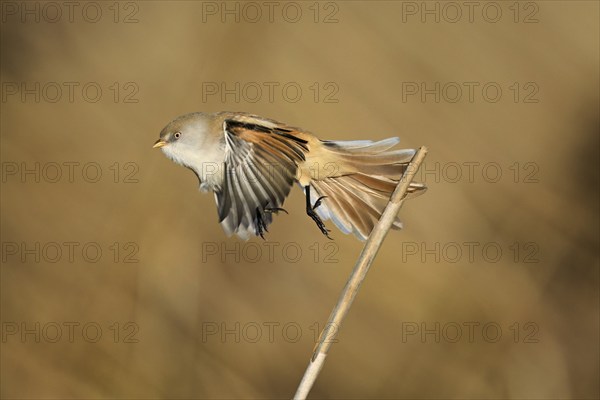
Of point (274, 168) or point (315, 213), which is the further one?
Answer: point (315, 213)

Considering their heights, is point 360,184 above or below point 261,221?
above

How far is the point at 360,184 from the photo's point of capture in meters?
1.24

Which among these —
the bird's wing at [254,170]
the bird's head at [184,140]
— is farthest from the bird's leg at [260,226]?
the bird's head at [184,140]

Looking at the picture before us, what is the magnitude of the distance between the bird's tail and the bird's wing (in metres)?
0.08

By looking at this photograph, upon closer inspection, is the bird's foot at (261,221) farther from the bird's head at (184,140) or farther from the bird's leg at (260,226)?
the bird's head at (184,140)

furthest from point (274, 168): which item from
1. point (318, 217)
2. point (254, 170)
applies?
point (318, 217)

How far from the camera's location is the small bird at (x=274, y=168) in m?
1.12

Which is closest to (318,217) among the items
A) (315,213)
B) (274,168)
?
(315,213)

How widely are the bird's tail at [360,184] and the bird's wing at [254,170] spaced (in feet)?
0.25

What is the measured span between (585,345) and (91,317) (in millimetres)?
1419

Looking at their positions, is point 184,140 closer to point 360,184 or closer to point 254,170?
point 254,170

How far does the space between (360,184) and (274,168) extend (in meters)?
0.16

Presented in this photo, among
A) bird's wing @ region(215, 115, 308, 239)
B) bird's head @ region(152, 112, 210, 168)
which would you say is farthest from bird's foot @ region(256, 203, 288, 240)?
bird's head @ region(152, 112, 210, 168)

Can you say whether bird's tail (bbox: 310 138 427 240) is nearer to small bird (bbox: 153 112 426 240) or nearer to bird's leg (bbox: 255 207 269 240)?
small bird (bbox: 153 112 426 240)
